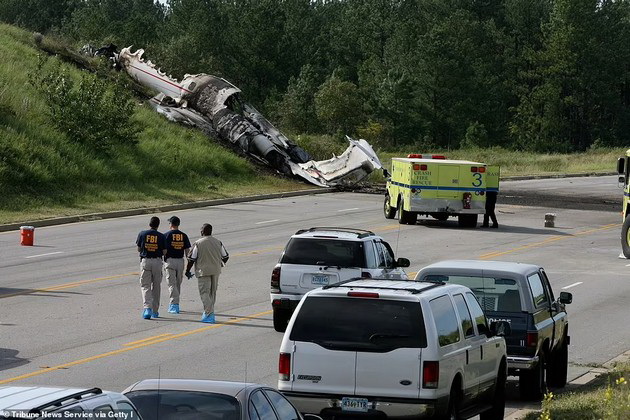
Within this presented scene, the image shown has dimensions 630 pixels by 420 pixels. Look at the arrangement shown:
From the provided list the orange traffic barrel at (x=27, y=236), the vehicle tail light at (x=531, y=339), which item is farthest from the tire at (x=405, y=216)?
the vehicle tail light at (x=531, y=339)

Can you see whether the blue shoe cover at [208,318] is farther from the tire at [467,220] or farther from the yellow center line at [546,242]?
the tire at [467,220]

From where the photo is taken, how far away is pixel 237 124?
183ft

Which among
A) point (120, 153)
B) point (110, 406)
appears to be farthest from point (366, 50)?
point (110, 406)

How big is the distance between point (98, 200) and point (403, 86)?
219 ft

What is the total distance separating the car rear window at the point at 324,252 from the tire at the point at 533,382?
5.12 meters

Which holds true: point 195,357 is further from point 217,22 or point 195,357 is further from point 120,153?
point 217,22

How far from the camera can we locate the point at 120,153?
49.4 meters

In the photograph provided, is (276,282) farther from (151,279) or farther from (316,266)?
(151,279)

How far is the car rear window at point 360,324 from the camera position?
37.7 feet

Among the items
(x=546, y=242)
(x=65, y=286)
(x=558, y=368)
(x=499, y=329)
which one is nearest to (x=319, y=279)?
(x=558, y=368)

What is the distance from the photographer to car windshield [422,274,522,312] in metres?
15.4

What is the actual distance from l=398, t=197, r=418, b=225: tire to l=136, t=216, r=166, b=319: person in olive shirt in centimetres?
2011

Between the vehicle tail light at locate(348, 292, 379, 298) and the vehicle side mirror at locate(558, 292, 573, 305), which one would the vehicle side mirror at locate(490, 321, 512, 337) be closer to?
the vehicle tail light at locate(348, 292, 379, 298)

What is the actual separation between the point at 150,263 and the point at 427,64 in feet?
290
